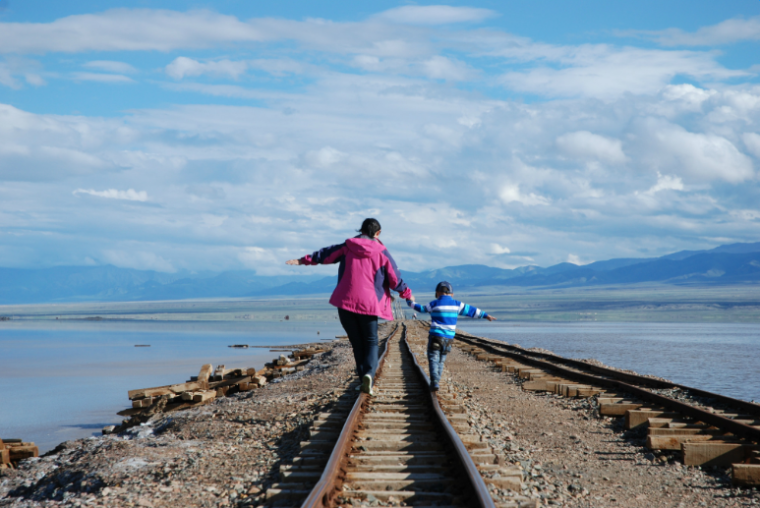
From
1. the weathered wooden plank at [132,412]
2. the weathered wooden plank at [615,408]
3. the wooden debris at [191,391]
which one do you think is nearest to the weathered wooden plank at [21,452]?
the wooden debris at [191,391]

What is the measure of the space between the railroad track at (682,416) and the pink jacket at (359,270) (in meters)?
3.20

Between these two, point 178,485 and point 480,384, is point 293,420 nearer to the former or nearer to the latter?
point 178,485

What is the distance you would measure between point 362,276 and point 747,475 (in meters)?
3.95

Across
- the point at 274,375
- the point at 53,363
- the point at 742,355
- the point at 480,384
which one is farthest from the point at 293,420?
the point at 53,363

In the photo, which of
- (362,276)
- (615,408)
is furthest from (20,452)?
(615,408)

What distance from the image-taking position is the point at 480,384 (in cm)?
1382

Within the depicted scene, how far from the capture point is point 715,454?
245 inches

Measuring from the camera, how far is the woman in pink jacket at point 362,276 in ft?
23.9

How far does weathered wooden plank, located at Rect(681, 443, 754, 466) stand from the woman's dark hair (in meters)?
3.74

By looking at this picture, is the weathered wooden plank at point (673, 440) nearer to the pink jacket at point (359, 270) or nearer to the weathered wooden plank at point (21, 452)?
the pink jacket at point (359, 270)

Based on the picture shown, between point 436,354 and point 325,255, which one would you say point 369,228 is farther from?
point 436,354

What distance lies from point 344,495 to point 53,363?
29.9 m

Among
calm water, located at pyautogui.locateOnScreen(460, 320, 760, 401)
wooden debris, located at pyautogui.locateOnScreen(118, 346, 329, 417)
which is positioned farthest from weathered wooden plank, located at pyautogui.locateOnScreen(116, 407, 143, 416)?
calm water, located at pyautogui.locateOnScreen(460, 320, 760, 401)

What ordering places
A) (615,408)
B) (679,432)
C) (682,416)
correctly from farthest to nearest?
1. (615,408)
2. (682,416)
3. (679,432)
